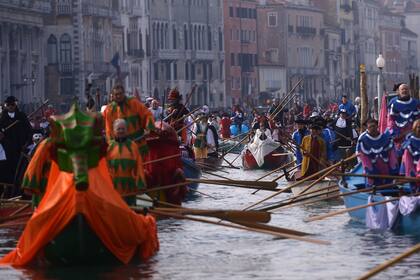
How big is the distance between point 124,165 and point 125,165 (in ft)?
0.04

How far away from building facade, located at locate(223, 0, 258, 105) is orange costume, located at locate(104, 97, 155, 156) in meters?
99.5

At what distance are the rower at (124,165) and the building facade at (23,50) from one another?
2264 inches

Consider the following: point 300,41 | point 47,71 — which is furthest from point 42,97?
point 300,41

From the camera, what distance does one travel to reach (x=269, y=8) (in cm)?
12988

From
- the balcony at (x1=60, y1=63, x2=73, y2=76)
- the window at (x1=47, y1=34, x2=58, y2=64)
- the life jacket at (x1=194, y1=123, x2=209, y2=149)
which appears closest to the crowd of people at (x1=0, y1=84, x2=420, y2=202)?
the life jacket at (x1=194, y1=123, x2=209, y2=149)

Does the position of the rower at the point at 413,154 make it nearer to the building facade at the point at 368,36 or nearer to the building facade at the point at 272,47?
the building facade at the point at 272,47

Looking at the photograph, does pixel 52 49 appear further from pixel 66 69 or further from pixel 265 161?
pixel 265 161

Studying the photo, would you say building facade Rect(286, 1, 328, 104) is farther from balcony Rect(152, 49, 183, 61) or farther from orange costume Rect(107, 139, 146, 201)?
orange costume Rect(107, 139, 146, 201)

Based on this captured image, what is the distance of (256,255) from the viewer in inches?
744

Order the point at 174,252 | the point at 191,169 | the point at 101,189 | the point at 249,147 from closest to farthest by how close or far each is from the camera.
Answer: the point at 101,189 → the point at 174,252 → the point at 191,169 → the point at 249,147

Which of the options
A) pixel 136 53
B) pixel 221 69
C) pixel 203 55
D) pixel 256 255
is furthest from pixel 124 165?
pixel 221 69

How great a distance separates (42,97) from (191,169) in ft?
187

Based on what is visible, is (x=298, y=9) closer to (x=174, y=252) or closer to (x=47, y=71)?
(x=47, y=71)

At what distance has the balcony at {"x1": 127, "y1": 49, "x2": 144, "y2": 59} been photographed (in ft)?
335
